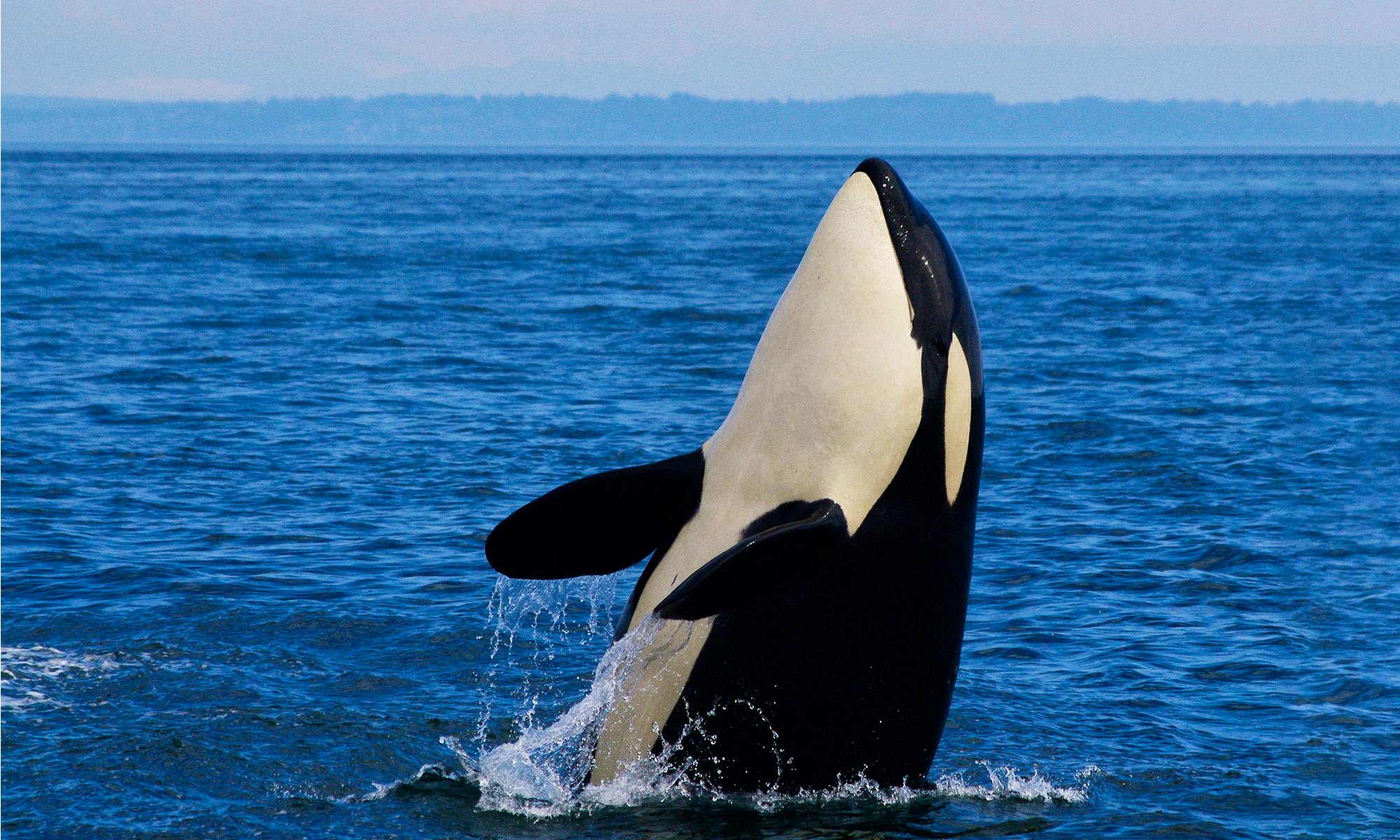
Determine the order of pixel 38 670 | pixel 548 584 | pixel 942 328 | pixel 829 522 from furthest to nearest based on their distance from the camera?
1. pixel 548 584
2. pixel 38 670
3. pixel 942 328
4. pixel 829 522

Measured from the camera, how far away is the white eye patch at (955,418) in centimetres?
854

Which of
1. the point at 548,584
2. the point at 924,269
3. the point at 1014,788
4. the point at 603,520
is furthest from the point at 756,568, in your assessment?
the point at 548,584

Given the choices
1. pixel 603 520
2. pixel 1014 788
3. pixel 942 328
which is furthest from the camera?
pixel 1014 788

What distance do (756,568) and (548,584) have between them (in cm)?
652

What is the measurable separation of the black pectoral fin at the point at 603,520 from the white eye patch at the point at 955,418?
1.41 metres

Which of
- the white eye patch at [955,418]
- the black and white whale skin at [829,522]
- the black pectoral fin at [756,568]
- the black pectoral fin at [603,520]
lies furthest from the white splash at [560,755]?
the white eye patch at [955,418]

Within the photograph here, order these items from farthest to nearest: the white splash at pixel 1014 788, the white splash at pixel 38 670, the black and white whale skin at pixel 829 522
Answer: the white splash at pixel 38 670, the white splash at pixel 1014 788, the black and white whale skin at pixel 829 522

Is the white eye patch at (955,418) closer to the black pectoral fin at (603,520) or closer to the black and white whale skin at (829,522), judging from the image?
the black and white whale skin at (829,522)

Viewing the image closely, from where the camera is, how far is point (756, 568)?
7.84 meters

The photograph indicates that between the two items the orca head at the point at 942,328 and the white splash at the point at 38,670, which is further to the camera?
the white splash at the point at 38,670

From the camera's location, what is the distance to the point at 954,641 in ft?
29.0

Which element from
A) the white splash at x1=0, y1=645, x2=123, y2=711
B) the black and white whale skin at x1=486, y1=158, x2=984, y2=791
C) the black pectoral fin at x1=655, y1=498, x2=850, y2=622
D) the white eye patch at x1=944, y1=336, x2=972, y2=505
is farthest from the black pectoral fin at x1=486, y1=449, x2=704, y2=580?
the white splash at x1=0, y1=645, x2=123, y2=711

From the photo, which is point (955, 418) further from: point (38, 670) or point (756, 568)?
point (38, 670)

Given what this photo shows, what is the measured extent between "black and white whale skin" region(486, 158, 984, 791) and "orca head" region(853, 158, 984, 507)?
11mm
